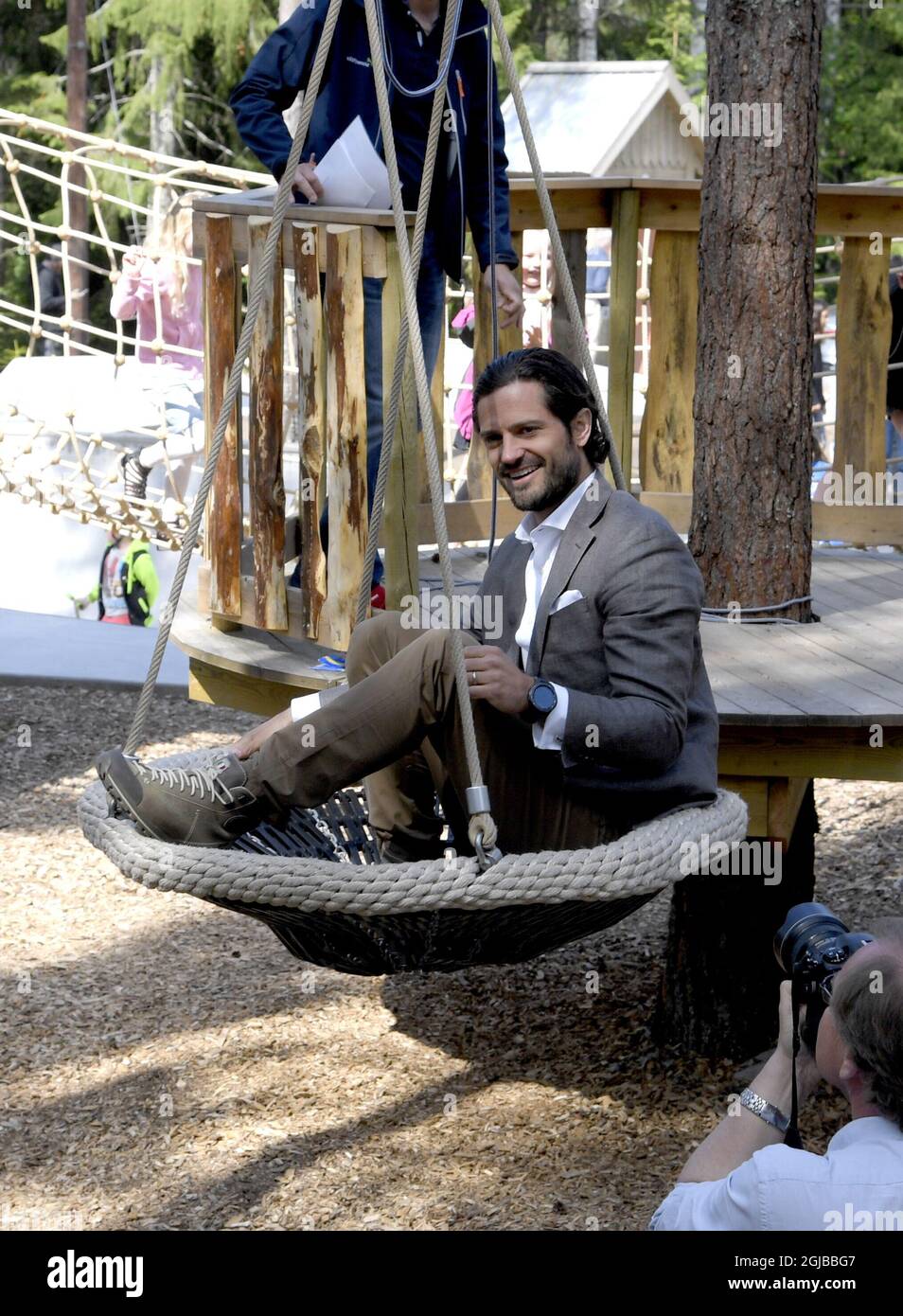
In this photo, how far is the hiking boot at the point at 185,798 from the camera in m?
2.50

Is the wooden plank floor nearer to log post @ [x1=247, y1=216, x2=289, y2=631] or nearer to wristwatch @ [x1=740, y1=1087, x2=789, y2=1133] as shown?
log post @ [x1=247, y1=216, x2=289, y2=631]

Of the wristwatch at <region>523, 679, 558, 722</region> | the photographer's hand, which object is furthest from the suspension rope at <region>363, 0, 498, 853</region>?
the photographer's hand

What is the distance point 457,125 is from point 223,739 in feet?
10.7

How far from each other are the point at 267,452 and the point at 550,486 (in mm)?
951

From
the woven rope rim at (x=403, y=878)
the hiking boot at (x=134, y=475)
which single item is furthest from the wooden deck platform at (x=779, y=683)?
the hiking boot at (x=134, y=475)

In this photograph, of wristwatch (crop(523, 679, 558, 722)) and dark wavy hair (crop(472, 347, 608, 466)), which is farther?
dark wavy hair (crop(472, 347, 608, 466))

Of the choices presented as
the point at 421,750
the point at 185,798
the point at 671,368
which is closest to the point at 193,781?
the point at 185,798

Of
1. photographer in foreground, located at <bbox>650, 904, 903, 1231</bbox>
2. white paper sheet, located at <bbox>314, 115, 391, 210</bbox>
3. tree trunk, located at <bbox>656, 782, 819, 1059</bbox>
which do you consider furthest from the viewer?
tree trunk, located at <bbox>656, 782, 819, 1059</bbox>

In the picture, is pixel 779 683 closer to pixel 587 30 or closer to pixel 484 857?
pixel 484 857

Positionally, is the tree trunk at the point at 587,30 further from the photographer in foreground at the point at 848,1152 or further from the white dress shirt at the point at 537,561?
the photographer in foreground at the point at 848,1152

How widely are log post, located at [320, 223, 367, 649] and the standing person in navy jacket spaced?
88mm

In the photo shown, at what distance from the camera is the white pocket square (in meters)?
2.60

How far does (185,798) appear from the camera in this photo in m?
2.54
